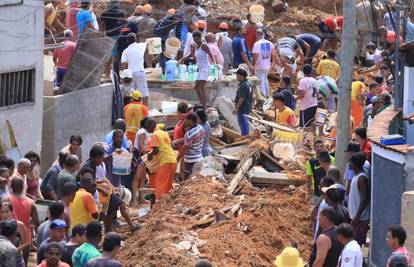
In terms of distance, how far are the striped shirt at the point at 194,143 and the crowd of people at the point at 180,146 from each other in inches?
0.9

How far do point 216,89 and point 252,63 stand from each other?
1.86 metres

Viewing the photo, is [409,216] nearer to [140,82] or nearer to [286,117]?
[286,117]

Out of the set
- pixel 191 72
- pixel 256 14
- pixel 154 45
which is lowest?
pixel 191 72

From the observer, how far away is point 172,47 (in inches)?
1033

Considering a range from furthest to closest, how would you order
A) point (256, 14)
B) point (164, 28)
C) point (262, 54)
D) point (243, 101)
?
point (256, 14) → point (164, 28) → point (262, 54) → point (243, 101)

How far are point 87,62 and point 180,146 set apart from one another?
353 cm

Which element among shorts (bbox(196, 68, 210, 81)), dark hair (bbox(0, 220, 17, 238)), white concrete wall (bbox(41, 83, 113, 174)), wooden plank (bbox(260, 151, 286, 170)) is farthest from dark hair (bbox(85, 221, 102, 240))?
shorts (bbox(196, 68, 210, 81))

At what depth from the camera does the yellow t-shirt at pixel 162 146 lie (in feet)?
63.4

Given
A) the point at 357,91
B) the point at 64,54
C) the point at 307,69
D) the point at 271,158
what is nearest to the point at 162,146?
the point at 271,158

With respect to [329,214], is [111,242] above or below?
below

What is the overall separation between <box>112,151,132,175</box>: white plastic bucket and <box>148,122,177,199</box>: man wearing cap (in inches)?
13.1

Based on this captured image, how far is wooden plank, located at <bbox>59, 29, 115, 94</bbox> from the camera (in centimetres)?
2270

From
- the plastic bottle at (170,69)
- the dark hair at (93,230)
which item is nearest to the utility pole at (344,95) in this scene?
the dark hair at (93,230)

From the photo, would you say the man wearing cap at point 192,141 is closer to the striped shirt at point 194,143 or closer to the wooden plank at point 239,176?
the striped shirt at point 194,143
